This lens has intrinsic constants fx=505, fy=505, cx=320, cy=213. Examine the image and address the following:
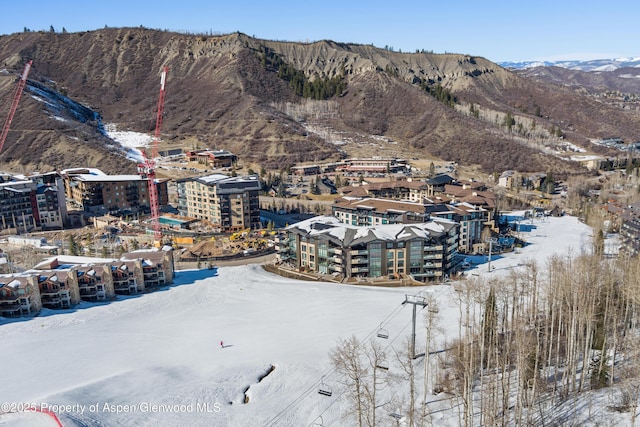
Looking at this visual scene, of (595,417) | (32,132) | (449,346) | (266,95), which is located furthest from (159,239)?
(266,95)

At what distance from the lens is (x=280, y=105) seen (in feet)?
367

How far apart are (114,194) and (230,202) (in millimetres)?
17150

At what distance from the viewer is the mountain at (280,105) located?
296 feet

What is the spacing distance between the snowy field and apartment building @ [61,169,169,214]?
25.6m

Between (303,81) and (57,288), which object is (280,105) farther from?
(57,288)

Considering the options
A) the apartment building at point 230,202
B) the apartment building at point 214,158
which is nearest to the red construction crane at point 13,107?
the apartment building at point 214,158

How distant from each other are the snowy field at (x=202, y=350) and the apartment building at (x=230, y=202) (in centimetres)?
1351

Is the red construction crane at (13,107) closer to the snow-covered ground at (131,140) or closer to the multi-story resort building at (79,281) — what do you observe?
the snow-covered ground at (131,140)

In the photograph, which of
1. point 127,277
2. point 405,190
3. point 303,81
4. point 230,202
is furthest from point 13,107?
point 405,190

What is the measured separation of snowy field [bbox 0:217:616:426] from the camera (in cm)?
2084

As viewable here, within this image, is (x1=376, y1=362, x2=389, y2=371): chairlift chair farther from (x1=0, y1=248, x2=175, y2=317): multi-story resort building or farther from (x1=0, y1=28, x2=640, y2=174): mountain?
(x1=0, y1=28, x2=640, y2=174): mountain

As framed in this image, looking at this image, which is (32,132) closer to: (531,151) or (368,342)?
(368,342)

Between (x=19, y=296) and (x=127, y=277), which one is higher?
(x=19, y=296)

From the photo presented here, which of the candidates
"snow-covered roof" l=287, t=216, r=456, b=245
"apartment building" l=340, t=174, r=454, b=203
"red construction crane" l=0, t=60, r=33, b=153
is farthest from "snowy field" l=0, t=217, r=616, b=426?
"red construction crane" l=0, t=60, r=33, b=153
